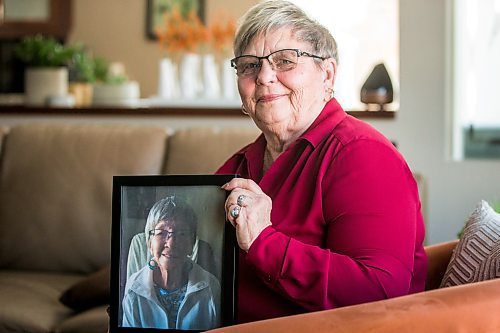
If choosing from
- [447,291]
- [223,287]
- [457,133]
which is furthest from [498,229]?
[457,133]

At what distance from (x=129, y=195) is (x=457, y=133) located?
7.82 ft

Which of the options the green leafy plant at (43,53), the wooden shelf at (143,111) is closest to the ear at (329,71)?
the wooden shelf at (143,111)

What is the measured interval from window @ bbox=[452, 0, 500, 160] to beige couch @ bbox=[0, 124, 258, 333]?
3.68 ft

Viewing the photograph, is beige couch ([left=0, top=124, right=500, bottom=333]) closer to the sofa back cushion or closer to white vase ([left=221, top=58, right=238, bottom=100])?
the sofa back cushion

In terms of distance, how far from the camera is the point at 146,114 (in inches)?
162

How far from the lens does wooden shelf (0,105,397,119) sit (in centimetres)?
382

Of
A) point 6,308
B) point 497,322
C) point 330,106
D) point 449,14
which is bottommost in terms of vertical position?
point 6,308

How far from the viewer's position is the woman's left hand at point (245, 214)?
1645 millimetres

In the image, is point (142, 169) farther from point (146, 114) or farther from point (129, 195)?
point (129, 195)

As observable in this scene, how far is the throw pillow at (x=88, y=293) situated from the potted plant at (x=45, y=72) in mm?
1954

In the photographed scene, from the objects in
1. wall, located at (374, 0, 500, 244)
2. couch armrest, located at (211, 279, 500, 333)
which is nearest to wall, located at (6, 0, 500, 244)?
wall, located at (374, 0, 500, 244)

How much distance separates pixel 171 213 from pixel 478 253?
1.94ft

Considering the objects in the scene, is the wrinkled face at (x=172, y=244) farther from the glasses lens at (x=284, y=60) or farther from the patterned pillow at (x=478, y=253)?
the patterned pillow at (x=478, y=253)

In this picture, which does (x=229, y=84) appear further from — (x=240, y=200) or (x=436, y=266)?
(x=240, y=200)
